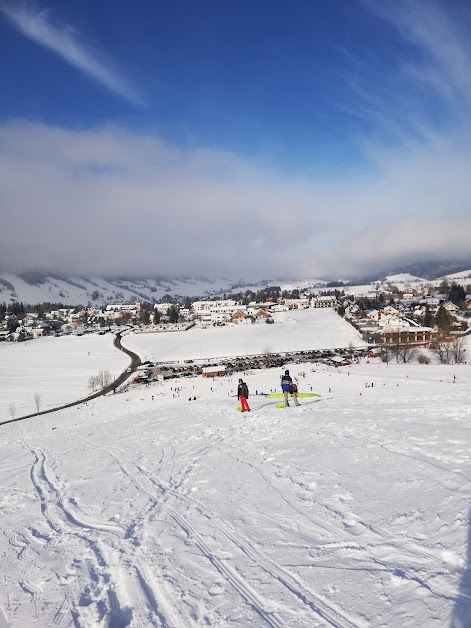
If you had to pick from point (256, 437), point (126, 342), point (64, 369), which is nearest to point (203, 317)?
point (126, 342)

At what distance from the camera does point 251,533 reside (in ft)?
17.6

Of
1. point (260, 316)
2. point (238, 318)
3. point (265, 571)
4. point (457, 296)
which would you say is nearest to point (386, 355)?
point (265, 571)

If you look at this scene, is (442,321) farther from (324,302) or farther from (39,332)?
(39,332)

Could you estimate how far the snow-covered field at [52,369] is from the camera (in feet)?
160

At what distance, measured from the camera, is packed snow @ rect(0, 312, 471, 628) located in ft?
12.7

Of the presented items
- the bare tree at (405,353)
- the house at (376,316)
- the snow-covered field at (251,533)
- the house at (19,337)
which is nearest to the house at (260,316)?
Answer: the house at (376,316)

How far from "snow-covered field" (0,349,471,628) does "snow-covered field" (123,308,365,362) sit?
217 ft

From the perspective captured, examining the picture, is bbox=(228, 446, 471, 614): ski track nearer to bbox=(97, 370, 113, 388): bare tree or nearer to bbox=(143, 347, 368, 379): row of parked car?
bbox=(143, 347, 368, 379): row of parked car

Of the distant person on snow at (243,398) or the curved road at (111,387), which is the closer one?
the distant person on snow at (243,398)

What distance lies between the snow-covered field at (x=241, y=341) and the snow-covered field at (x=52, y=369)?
24.3 feet

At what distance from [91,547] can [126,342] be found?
98.0m

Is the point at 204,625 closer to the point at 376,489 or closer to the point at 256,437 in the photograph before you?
the point at 376,489

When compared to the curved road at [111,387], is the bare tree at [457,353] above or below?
above

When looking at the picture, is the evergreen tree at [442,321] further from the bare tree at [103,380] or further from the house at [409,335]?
the bare tree at [103,380]
